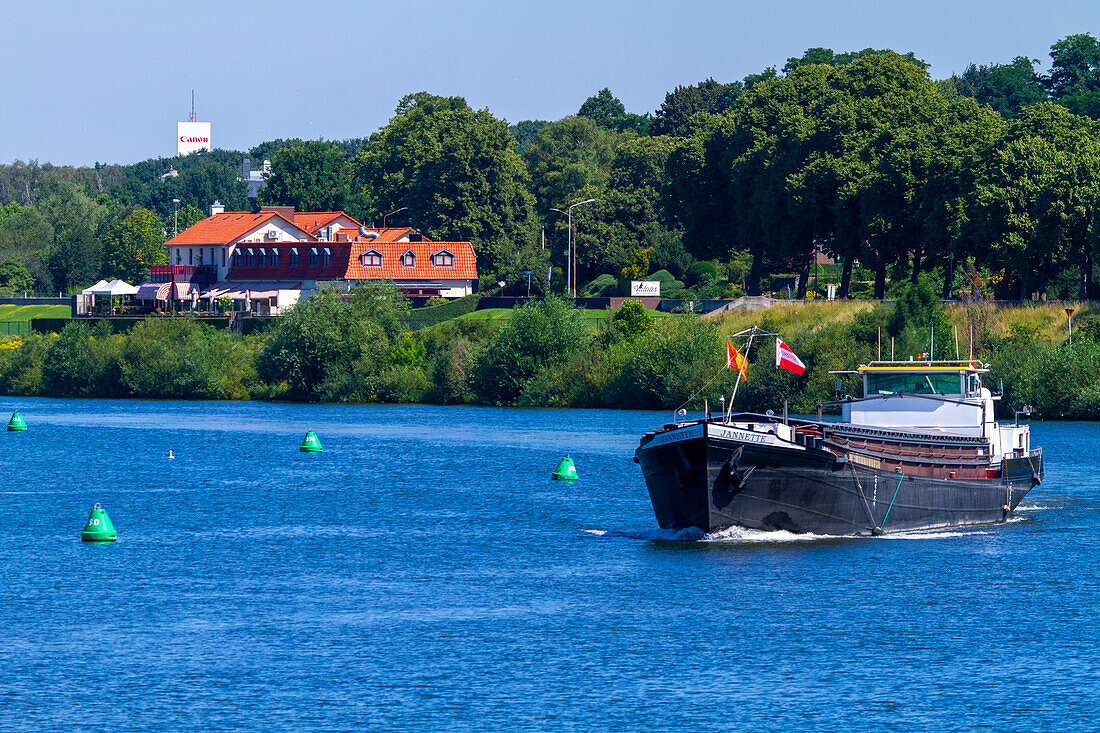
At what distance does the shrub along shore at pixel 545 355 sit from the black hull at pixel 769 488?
3483 cm

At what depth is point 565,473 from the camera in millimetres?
59562

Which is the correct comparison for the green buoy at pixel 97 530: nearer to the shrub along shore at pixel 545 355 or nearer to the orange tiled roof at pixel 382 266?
the shrub along shore at pixel 545 355

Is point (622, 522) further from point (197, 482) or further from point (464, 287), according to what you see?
point (464, 287)

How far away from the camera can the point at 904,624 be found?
1321 inches

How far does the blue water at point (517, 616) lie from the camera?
27375 millimetres

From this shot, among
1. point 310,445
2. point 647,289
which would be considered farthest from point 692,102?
point 310,445

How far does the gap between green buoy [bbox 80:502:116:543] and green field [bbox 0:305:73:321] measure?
124071mm

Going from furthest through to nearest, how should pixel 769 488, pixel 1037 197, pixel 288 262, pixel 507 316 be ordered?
pixel 288 262 → pixel 507 316 → pixel 1037 197 → pixel 769 488

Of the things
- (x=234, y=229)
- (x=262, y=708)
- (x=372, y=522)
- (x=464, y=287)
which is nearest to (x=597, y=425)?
(x=372, y=522)

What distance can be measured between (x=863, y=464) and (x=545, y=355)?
5927 centimetres

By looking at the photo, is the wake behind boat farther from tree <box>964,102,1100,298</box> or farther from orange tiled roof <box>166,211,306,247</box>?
orange tiled roof <box>166,211,306,247</box>

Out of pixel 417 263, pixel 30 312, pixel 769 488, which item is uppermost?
pixel 417 263

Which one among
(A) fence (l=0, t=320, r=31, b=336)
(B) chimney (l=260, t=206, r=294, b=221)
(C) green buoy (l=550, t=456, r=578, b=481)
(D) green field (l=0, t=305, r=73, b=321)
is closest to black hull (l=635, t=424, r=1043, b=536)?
(C) green buoy (l=550, t=456, r=578, b=481)

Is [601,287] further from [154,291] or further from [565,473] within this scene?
[565,473]
